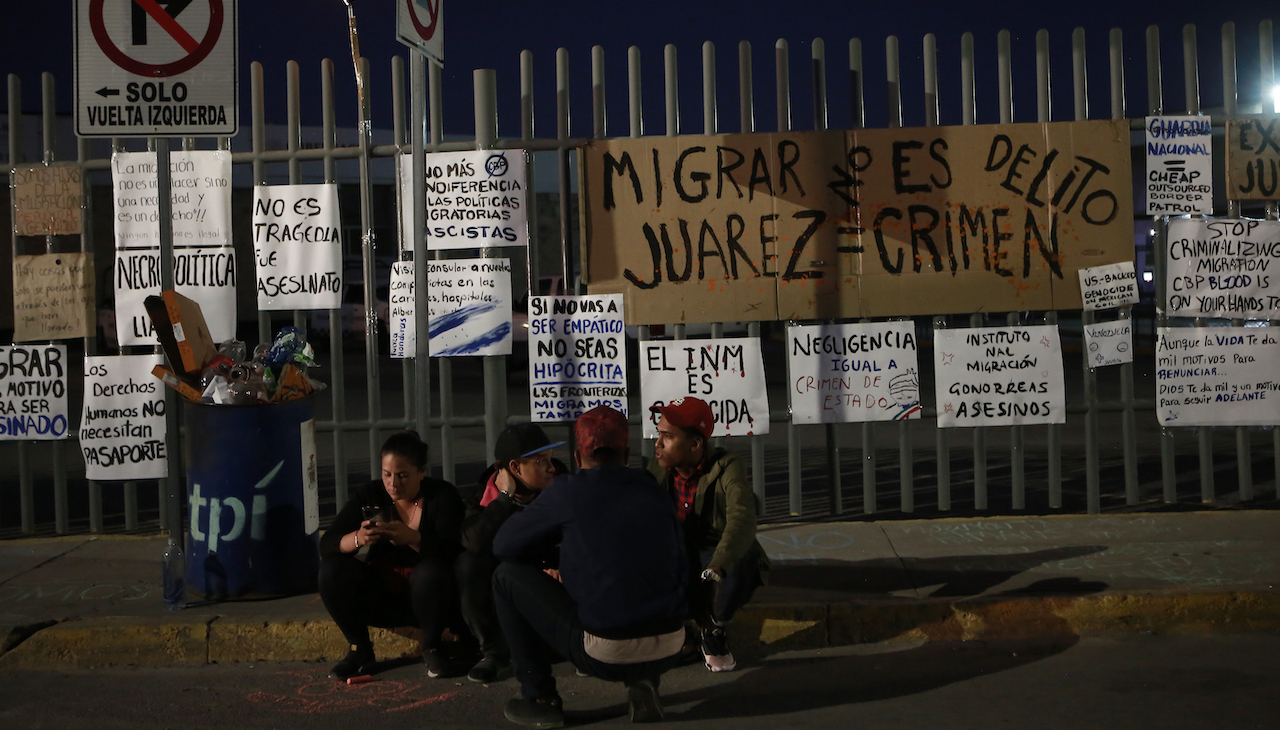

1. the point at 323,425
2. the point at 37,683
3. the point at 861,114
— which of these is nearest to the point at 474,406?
the point at 323,425

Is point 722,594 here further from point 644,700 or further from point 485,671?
point 485,671

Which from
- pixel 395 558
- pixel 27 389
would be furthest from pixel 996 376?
pixel 27 389

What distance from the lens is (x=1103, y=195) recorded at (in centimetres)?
678

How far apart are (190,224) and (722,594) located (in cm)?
412

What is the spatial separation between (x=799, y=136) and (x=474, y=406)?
9.38m

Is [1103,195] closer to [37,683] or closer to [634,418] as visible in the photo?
[634,418]

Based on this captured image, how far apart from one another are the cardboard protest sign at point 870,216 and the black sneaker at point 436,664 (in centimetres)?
269

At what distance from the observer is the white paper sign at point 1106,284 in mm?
6738

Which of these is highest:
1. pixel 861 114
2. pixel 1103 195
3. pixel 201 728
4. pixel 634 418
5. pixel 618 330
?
pixel 861 114

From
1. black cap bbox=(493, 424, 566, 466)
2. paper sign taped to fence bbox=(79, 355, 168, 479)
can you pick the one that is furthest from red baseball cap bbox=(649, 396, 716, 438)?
paper sign taped to fence bbox=(79, 355, 168, 479)

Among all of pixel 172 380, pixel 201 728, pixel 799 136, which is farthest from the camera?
pixel 799 136

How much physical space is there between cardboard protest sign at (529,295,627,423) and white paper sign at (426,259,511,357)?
223 mm

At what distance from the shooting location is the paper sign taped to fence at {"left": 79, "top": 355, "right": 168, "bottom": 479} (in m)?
6.98

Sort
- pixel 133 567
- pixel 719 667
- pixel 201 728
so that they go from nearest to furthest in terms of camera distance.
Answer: pixel 201 728, pixel 719 667, pixel 133 567
